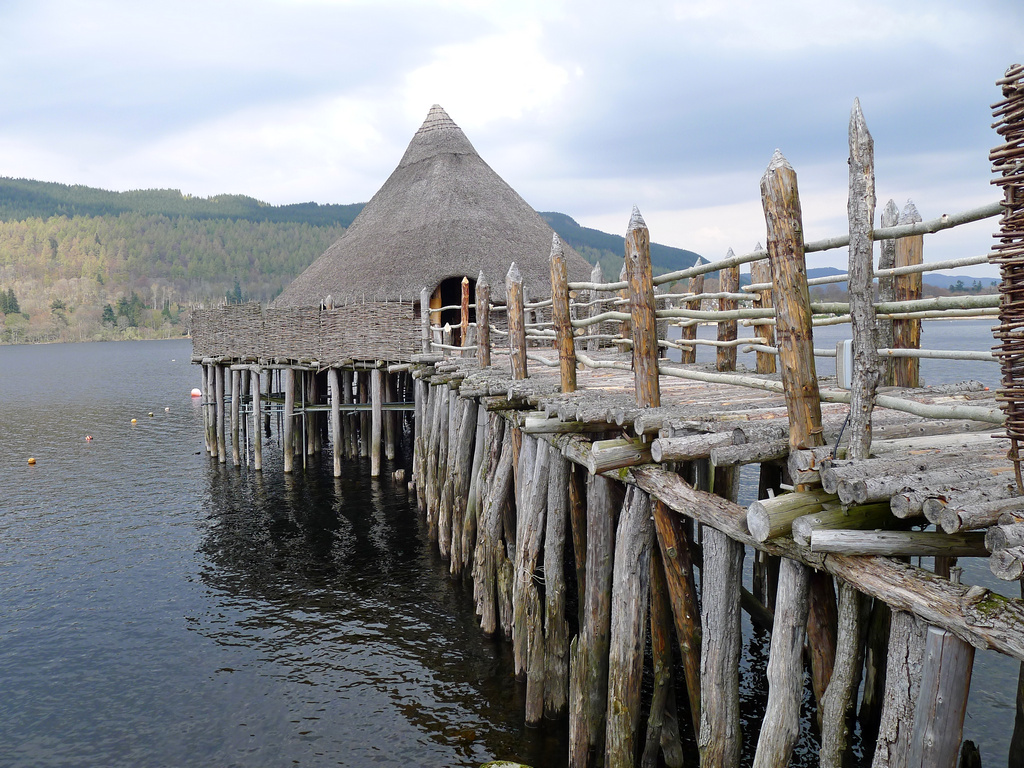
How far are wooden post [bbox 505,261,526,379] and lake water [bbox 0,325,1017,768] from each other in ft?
10.6

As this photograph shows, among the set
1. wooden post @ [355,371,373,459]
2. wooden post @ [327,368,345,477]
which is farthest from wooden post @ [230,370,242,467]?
wooden post @ [327,368,345,477]

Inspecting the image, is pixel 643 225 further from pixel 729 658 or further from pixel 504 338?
pixel 504 338

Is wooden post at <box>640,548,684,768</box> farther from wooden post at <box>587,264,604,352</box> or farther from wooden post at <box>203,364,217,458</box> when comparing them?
wooden post at <box>203,364,217,458</box>

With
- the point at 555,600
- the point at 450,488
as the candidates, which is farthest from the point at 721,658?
the point at 450,488

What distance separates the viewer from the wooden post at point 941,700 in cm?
288

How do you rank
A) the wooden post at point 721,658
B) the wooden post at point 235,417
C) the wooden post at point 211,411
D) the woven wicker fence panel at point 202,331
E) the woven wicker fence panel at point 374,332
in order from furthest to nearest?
1. the wooden post at point 211,411
2. the woven wicker fence panel at point 202,331
3. the wooden post at point 235,417
4. the woven wicker fence panel at point 374,332
5. the wooden post at point 721,658

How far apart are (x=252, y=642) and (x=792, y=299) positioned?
7.89m

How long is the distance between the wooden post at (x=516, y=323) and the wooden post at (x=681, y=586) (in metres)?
3.42

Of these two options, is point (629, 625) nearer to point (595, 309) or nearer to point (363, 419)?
point (595, 309)

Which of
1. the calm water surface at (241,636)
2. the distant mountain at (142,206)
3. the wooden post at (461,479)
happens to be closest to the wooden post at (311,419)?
the calm water surface at (241,636)

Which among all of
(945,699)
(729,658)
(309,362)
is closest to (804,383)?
(945,699)

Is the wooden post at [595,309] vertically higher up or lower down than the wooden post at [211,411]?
higher up

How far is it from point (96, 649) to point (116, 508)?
304 inches

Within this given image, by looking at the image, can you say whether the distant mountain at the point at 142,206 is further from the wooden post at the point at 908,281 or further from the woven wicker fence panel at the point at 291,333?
the wooden post at the point at 908,281
